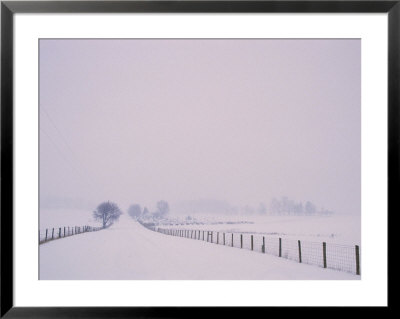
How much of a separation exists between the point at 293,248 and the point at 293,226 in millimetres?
199

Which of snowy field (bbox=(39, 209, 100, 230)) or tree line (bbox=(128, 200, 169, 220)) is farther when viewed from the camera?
tree line (bbox=(128, 200, 169, 220))

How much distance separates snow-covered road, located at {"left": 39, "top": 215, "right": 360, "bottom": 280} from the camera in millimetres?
3699

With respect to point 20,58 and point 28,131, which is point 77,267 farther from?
point 20,58

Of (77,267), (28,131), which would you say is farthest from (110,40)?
(77,267)

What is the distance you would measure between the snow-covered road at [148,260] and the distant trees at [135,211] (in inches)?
6.8

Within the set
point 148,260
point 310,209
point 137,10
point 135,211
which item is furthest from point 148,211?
point 137,10

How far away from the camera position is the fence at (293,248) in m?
3.69

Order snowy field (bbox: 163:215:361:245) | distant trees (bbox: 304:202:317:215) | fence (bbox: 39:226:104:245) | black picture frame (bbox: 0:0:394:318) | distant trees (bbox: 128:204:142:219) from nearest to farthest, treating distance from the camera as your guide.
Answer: black picture frame (bbox: 0:0:394:318)
fence (bbox: 39:226:104:245)
snowy field (bbox: 163:215:361:245)
distant trees (bbox: 304:202:317:215)
distant trees (bbox: 128:204:142:219)

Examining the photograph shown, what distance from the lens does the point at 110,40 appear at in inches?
154

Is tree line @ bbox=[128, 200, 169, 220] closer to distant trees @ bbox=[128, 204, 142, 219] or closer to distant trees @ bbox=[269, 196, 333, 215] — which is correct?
distant trees @ bbox=[128, 204, 142, 219]

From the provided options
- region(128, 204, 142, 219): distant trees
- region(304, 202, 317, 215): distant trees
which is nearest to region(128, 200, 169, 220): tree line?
region(128, 204, 142, 219): distant trees

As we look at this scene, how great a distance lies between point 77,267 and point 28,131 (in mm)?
1166

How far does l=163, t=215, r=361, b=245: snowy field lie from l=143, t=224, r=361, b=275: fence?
53mm

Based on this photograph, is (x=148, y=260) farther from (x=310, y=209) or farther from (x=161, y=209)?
(x=310, y=209)
